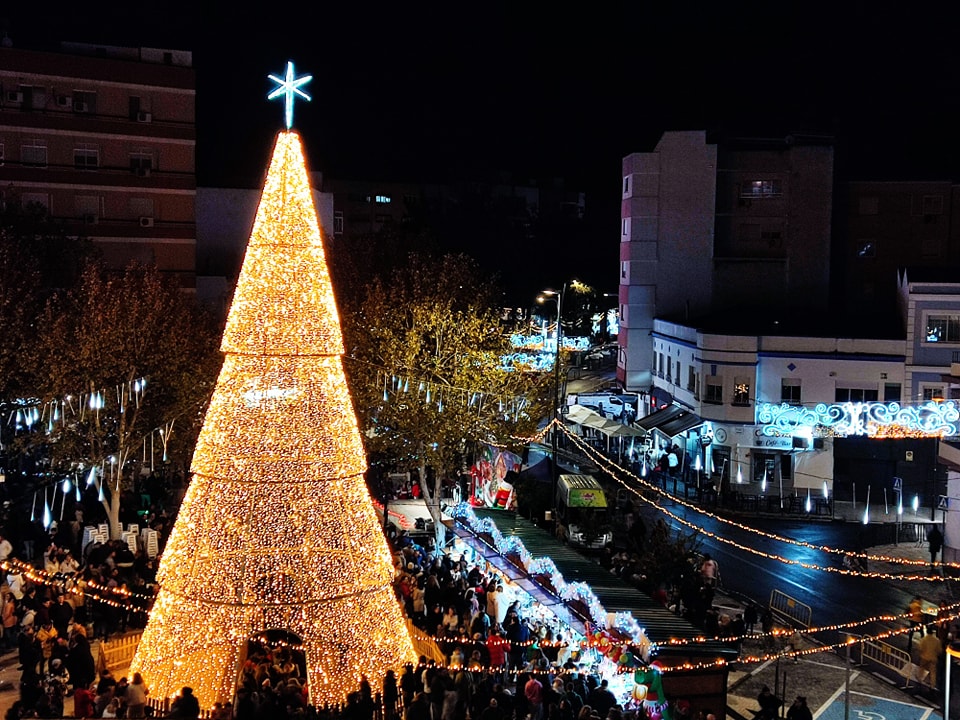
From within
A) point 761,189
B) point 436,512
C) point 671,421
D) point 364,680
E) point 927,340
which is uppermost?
point 761,189

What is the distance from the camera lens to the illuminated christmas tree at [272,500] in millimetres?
15430

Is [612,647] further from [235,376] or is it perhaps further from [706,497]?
[706,497]

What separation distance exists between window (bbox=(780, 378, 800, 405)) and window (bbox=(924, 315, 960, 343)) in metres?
4.97

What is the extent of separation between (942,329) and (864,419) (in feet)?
15.3

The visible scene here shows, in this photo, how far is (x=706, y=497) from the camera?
39000 millimetres

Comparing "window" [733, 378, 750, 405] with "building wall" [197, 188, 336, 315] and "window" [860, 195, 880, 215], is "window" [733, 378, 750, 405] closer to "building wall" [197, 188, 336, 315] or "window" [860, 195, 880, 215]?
"window" [860, 195, 880, 215]

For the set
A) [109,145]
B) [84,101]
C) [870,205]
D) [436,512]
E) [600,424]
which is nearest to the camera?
[436,512]

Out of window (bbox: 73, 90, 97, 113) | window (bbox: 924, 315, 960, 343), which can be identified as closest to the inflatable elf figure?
window (bbox: 924, 315, 960, 343)

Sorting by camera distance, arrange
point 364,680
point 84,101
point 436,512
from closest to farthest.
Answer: point 364,680 → point 436,512 → point 84,101

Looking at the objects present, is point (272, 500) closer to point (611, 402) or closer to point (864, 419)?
point (864, 419)

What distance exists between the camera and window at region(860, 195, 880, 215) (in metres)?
52.4

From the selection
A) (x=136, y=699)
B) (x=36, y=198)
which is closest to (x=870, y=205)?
(x=36, y=198)

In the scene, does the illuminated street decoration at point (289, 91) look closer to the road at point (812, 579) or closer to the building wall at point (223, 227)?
the road at point (812, 579)

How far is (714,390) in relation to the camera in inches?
1689
